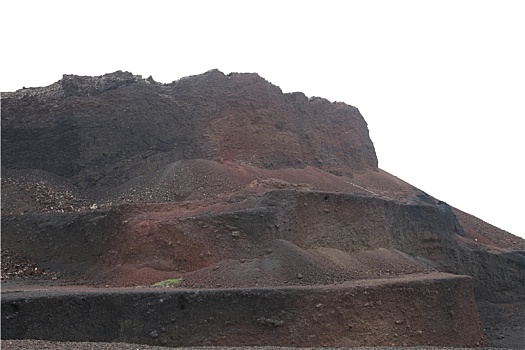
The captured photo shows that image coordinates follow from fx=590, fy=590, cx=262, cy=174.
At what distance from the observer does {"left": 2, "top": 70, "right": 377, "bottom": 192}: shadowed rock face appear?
24828 millimetres

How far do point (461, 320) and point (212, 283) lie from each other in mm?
7406

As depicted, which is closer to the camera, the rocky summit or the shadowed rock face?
the rocky summit

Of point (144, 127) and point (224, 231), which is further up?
point (144, 127)

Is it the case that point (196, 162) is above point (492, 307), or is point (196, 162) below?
above

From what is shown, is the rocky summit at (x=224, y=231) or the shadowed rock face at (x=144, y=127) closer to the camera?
the rocky summit at (x=224, y=231)

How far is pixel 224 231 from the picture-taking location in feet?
54.9

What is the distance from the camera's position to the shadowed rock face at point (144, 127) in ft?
81.5

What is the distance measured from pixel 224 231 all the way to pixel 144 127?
10371 mm

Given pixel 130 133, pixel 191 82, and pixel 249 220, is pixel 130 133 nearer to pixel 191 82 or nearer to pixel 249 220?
pixel 191 82

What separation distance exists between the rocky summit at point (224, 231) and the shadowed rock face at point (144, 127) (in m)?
0.07

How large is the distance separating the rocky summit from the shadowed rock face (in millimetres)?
68

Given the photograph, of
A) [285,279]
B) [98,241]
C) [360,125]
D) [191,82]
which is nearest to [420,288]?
[285,279]

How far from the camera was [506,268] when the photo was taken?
1067 inches

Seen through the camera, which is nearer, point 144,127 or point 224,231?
point 224,231
